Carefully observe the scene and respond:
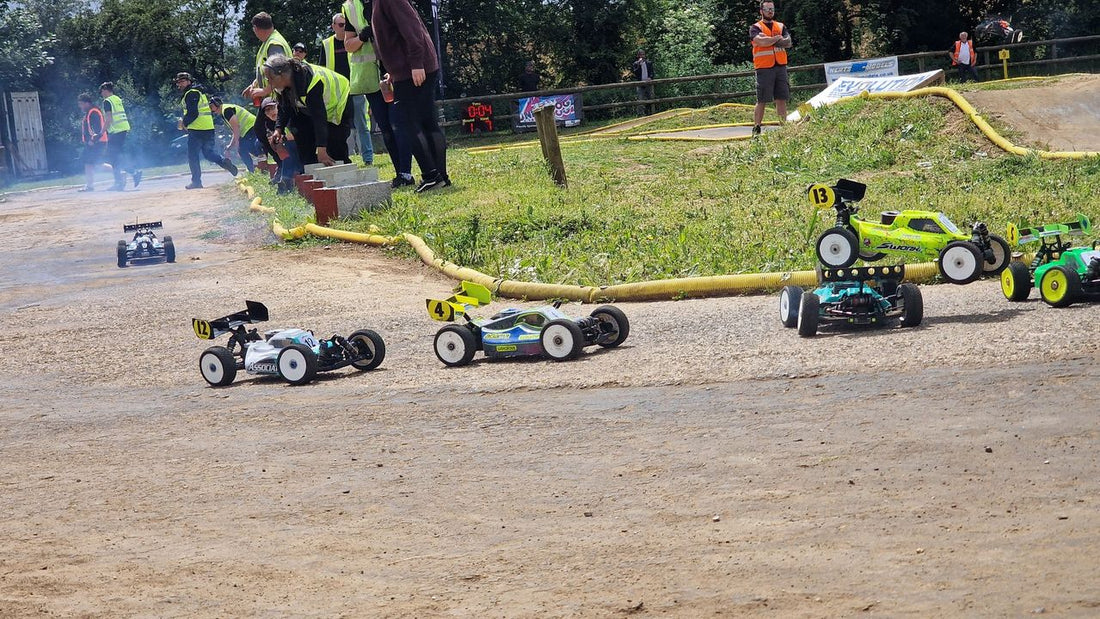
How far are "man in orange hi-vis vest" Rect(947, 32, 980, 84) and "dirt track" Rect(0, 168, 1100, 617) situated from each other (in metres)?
26.9

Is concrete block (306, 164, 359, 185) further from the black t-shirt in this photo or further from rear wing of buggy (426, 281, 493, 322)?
rear wing of buggy (426, 281, 493, 322)

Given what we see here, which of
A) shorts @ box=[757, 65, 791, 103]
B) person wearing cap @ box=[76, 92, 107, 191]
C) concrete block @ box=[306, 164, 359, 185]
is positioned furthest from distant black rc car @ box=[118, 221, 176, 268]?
person wearing cap @ box=[76, 92, 107, 191]

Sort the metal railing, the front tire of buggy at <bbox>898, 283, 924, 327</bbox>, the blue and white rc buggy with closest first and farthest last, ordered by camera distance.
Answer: the front tire of buggy at <bbox>898, 283, 924, 327</bbox>, the blue and white rc buggy, the metal railing

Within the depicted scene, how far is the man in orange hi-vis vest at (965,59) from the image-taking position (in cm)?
3350

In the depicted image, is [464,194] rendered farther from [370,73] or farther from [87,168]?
[87,168]

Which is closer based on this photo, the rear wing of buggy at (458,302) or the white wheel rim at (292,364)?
the white wheel rim at (292,364)

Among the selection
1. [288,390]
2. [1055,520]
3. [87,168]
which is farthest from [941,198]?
[87,168]

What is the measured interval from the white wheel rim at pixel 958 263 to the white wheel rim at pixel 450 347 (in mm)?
3091

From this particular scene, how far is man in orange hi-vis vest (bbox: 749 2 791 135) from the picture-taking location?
19.2m

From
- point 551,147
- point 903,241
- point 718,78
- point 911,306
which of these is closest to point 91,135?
point 551,147

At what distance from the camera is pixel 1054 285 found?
302 inches

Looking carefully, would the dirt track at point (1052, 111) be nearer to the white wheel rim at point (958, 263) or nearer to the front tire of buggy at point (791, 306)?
the white wheel rim at point (958, 263)

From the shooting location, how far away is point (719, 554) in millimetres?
4477

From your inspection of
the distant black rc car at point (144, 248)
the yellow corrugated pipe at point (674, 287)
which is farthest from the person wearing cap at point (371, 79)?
the yellow corrugated pipe at point (674, 287)
